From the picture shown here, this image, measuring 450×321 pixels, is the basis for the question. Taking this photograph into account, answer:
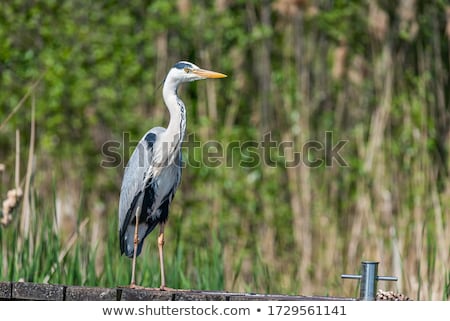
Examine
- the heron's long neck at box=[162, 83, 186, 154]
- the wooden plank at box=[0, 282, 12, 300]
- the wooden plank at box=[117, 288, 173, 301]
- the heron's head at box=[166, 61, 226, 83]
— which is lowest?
the wooden plank at box=[0, 282, 12, 300]

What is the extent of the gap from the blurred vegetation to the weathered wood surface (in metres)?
1.86

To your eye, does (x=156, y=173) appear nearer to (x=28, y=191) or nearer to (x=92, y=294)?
(x=28, y=191)

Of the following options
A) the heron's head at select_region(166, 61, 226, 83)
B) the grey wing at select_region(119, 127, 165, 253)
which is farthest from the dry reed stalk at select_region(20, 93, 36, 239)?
the heron's head at select_region(166, 61, 226, 83)

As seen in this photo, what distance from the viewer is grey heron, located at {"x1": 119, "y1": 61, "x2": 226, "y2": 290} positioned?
4051 millimetres

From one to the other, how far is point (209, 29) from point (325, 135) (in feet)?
4.19

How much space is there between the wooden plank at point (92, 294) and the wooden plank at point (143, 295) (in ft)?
0.11

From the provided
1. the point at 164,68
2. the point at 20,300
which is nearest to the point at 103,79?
the point at 164,68

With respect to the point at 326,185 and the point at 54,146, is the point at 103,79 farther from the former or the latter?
the point at 326,185

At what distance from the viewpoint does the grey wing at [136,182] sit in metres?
4.06

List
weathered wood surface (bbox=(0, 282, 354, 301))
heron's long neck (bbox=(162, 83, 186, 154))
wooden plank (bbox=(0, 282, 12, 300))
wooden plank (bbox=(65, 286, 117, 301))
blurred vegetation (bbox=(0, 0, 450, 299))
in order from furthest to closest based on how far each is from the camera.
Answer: blurred vegetation (bbox=(0, 0, 450, 299)) → heron's long neck (bbox=(162, 83, 186, 154)) → wooden plank (bbox=(0, 282, 12, 300)) → wooden plank (bbox=(65, 286, 117, 301)) → weathered wood surface (bbox=(0, 282, 354, 301))

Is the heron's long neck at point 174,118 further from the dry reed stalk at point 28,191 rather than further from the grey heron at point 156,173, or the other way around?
the dry reed stalk at point 28,191

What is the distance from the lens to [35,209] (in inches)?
180

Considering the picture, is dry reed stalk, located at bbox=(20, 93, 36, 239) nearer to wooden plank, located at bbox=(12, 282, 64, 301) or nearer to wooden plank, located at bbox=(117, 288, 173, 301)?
wooden plank, located at bbox=(12, 282, 64, 301)

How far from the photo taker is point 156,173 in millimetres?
4094
